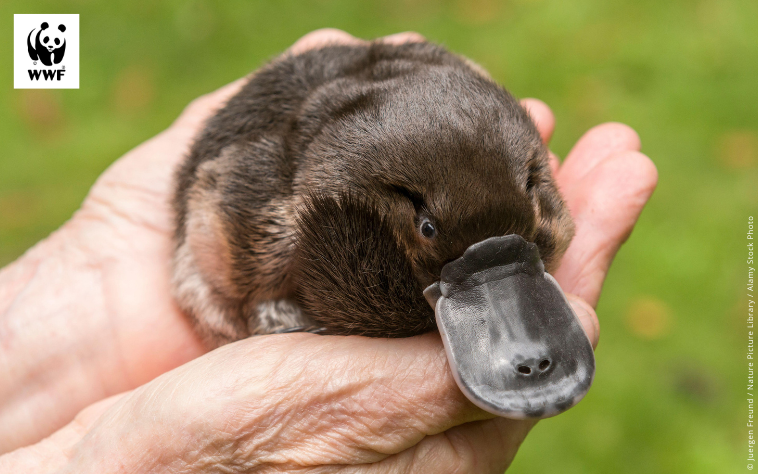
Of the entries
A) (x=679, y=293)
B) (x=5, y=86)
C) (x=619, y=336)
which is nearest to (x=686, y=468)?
(x=619, y=336)

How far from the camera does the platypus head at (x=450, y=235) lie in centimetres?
179

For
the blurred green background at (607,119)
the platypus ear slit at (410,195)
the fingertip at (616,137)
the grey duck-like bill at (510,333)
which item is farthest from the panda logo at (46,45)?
the grey duck-like bill at (510,333)

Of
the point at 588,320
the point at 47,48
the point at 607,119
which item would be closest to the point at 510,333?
the point at 588,320

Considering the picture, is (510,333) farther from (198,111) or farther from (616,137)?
(198,111)

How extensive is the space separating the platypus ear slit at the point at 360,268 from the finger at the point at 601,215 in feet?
2.79

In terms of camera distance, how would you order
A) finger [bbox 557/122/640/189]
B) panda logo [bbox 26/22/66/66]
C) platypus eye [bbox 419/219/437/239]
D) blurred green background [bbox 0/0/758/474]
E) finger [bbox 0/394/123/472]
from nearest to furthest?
platypus eye [bbox 419/219/437/239]
finger [bbox 0/394/123/472]
finger [bbox 557/122/640/189]
blurred green background [bbox 0/0/758/474]
panda logo [bbox 26/22/66/66]

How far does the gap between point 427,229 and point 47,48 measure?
392 centimetres

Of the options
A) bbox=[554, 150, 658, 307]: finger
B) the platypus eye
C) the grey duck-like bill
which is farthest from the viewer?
bbox=[554, 150, 658, 307]: finger

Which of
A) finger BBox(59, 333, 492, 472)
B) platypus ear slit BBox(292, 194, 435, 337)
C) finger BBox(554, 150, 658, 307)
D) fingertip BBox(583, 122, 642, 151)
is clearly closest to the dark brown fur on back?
platypus ear slit BBox(292, 194, 435, 337)

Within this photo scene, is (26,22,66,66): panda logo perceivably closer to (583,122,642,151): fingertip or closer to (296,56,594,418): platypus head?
(296,56,594,418): platypus head

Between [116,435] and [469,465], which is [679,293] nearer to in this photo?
[469,465]

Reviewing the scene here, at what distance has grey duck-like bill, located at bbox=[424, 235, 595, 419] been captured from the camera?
5.69 ft

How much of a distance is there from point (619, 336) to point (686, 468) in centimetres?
92

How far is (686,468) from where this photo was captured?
3.81 meters
